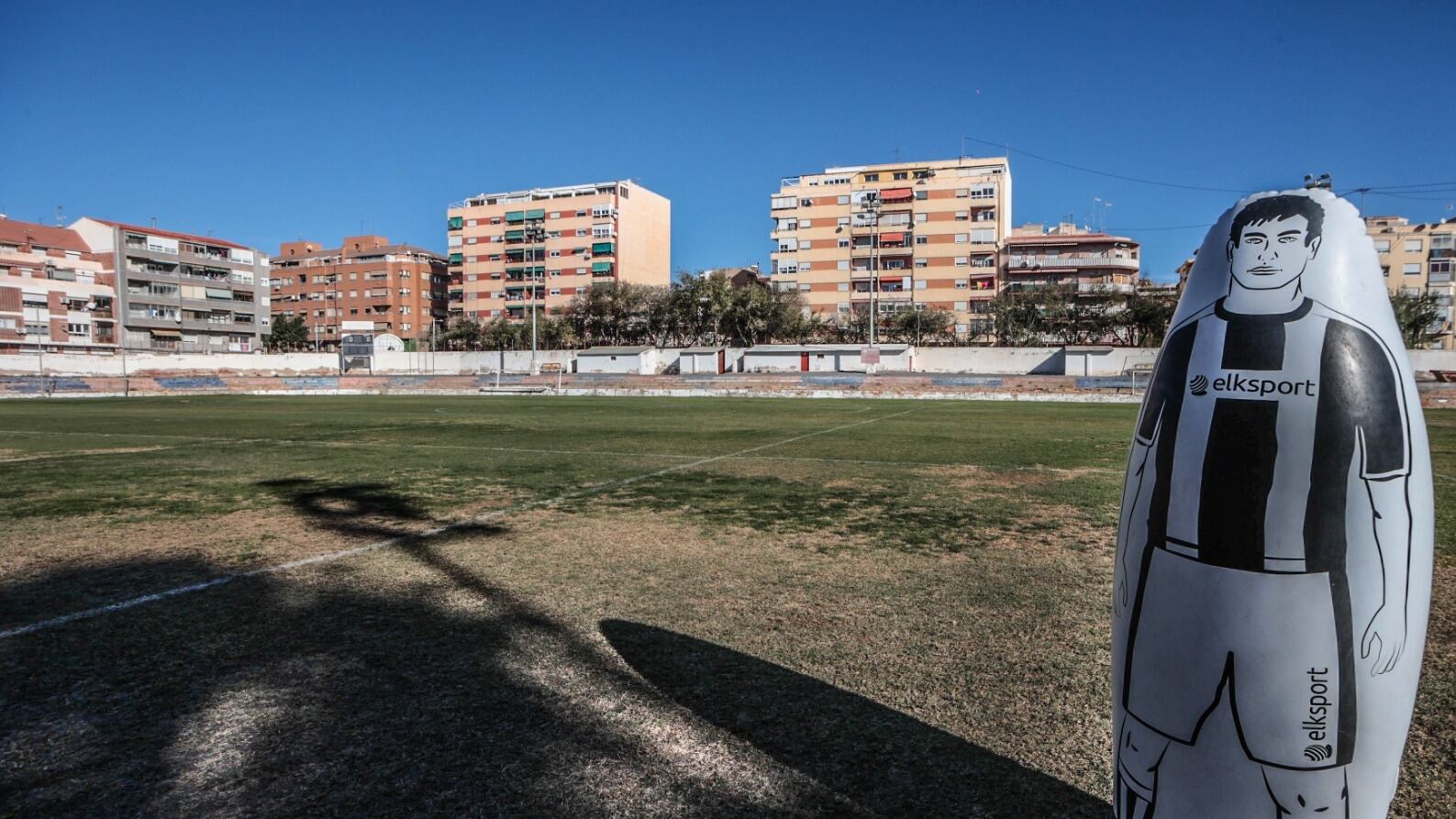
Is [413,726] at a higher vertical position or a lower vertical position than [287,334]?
lower

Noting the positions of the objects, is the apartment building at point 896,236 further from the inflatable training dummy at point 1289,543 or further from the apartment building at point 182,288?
the inflatable training dummy at point 1289,543

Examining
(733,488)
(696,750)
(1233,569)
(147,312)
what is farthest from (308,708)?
(147,312)

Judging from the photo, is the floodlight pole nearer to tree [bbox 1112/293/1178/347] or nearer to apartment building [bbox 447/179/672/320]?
apartment building [bbox 447/179/672/320]

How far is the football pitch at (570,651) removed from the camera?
10.2ft

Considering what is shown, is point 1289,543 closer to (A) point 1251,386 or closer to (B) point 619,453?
(A) point 1251,386

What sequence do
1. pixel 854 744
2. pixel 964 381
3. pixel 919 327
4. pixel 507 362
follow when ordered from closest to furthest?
pixel 854 744 < pixel 964 381 < pixel 919 327 < pixel 507 362

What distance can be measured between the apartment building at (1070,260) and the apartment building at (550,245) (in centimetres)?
4501

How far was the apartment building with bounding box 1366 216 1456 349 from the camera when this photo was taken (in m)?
82.4

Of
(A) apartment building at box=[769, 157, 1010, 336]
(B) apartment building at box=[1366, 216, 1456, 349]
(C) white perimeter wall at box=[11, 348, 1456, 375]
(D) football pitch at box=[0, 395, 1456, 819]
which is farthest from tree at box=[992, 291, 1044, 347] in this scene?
(D) football pitch at box=[0, 395, 1456, 819]

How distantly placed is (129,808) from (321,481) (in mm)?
9365

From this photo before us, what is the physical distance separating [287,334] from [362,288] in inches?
453

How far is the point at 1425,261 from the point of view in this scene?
83.2 metres

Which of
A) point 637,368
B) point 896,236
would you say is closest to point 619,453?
point 637,368

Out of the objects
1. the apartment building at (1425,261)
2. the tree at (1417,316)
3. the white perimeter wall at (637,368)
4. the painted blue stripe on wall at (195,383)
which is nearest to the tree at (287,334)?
the white perimeter wall at (637,368)
